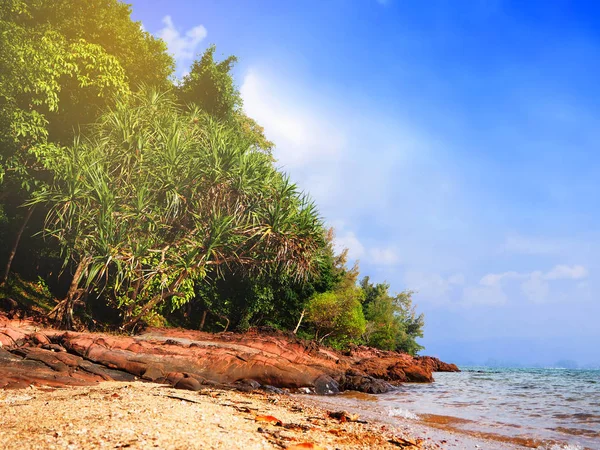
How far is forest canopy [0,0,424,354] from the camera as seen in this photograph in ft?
49.5

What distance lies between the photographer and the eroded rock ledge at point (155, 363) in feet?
28.7

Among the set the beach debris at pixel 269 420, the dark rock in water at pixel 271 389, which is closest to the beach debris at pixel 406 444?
the beach debris at pixel 269 420

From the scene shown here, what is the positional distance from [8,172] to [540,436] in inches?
709

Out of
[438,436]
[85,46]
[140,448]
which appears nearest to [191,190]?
[85,46]

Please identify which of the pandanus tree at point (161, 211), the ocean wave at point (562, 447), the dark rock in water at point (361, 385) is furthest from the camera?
the pandanus tree at point (161, 211)

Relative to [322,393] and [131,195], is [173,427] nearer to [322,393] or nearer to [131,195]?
[322,393]

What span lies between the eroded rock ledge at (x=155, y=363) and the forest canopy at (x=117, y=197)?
141 inches

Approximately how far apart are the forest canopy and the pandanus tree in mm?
66

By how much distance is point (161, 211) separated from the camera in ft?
57.1

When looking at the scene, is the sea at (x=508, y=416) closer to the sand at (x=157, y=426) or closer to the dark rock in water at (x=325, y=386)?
the dark rock in water at (x=325, y=386)

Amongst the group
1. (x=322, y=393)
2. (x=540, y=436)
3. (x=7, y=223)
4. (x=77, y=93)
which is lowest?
(x=322, y=393)

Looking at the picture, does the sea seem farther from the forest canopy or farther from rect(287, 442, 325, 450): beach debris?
the forest canopy

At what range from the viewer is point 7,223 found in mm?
17781

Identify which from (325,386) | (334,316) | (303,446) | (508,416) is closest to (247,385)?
(325,386)
